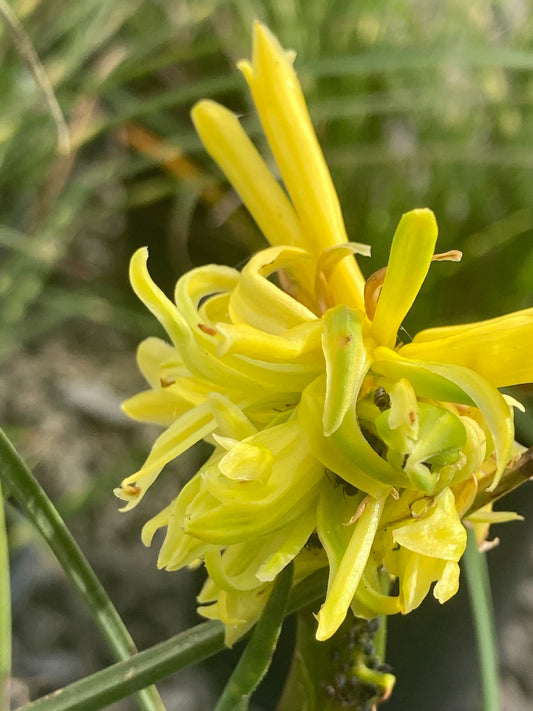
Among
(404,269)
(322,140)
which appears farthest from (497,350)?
(322,140)

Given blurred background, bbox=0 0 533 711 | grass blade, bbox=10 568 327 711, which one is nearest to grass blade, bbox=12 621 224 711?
grass blade, bbox=10 568 327 711

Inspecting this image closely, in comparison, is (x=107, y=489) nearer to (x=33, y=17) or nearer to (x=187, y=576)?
(x=187, y=576)

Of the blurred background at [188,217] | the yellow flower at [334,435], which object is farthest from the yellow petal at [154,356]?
the blurred background at [188,217]

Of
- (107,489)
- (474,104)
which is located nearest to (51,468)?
(107,489)

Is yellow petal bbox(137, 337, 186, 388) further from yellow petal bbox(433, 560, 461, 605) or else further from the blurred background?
the blurred background

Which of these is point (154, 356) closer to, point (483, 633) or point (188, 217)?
point (483, 633)

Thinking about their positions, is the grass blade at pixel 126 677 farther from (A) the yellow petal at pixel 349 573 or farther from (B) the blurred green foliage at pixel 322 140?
(B) the blurred green foliage at pixel 322 140
